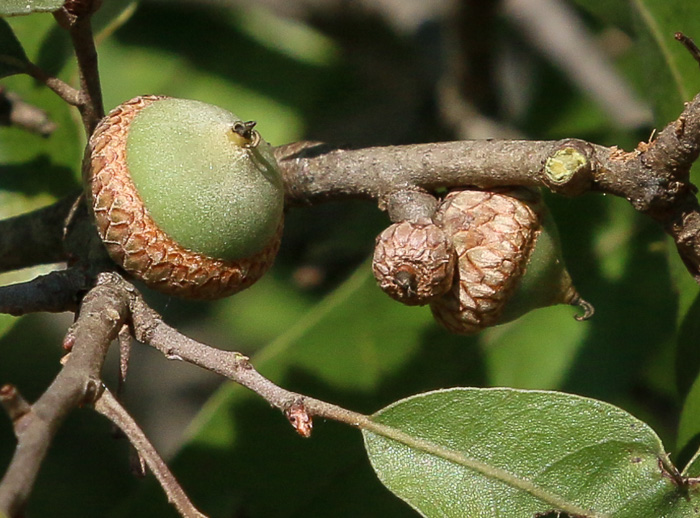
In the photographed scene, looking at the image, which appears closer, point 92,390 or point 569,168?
point 92,390

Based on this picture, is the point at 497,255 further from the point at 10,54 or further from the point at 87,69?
the point at 10,54

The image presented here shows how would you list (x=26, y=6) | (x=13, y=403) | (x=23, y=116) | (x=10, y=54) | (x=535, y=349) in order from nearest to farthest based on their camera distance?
(x=13, y=403) → (x=26, y=6) → (x=10, y=54) → (x=23, y=116) → (x=535, y=349)

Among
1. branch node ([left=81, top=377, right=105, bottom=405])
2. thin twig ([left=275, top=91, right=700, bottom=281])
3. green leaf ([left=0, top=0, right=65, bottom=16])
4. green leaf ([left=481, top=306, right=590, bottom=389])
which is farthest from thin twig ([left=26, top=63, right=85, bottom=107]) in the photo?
green leaf ([left=481, top=306, right=590, bottom=389])

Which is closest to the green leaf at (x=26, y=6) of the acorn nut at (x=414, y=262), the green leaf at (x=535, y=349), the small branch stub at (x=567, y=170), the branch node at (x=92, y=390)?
the branch node at (x=92, y=390)

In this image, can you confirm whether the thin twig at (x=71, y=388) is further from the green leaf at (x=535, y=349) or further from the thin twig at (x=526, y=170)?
the green leaf at (x=535, y=349)

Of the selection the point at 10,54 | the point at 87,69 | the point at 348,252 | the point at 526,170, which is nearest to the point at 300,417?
the point at 526,170

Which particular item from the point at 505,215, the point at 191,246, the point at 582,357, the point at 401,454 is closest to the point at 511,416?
the point at 401,454
